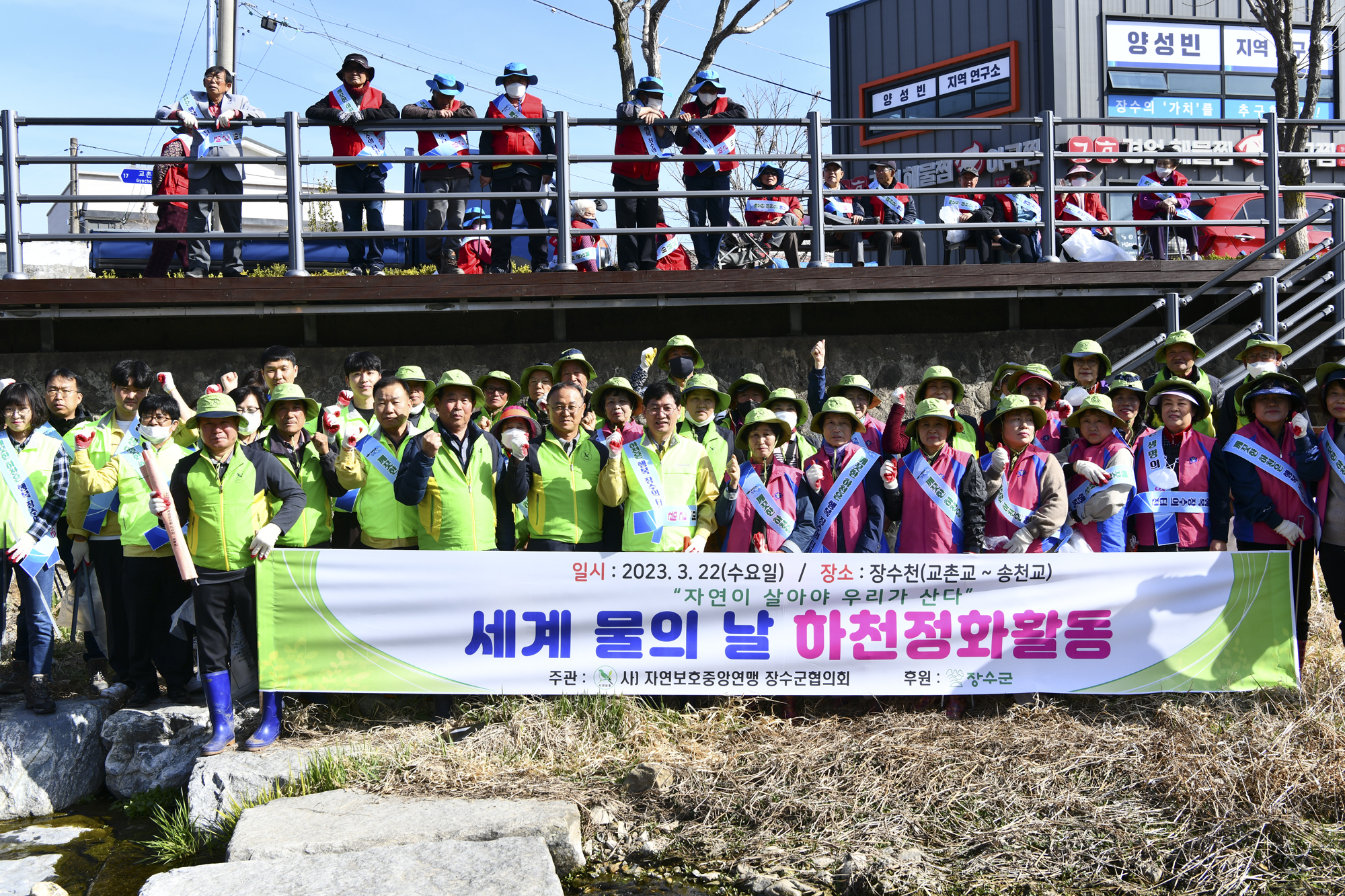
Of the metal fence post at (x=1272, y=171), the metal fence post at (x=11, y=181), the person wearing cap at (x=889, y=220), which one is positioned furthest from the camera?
the person wearing cap at (x=889, y=220)

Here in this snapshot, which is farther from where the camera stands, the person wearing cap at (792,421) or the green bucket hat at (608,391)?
the person wearing cap at (792,421)

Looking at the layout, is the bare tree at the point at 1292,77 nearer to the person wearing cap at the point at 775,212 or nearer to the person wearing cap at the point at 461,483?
the person wearing cap at the point at 775,212

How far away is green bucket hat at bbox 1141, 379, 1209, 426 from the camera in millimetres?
6223

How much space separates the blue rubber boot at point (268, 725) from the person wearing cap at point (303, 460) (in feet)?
2.71

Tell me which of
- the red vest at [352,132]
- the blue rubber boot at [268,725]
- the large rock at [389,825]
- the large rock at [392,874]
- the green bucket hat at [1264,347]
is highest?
the red vest at [352,132]

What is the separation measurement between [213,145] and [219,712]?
5.21 meters

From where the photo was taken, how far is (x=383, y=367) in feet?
31.4

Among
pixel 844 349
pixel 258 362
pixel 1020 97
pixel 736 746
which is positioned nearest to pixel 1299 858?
pixel 736 746

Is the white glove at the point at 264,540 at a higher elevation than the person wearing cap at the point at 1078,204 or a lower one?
lower

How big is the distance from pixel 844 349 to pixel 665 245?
6.58ft

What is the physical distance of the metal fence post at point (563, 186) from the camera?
892 centimetres

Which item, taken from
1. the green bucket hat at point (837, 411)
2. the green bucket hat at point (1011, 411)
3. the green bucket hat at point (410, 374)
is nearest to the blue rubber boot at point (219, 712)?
the green bucket hat at point (410, 374)

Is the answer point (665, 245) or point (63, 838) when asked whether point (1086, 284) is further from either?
point (63, 838)

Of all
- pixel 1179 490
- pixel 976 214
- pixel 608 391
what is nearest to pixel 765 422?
pixel 608 391
